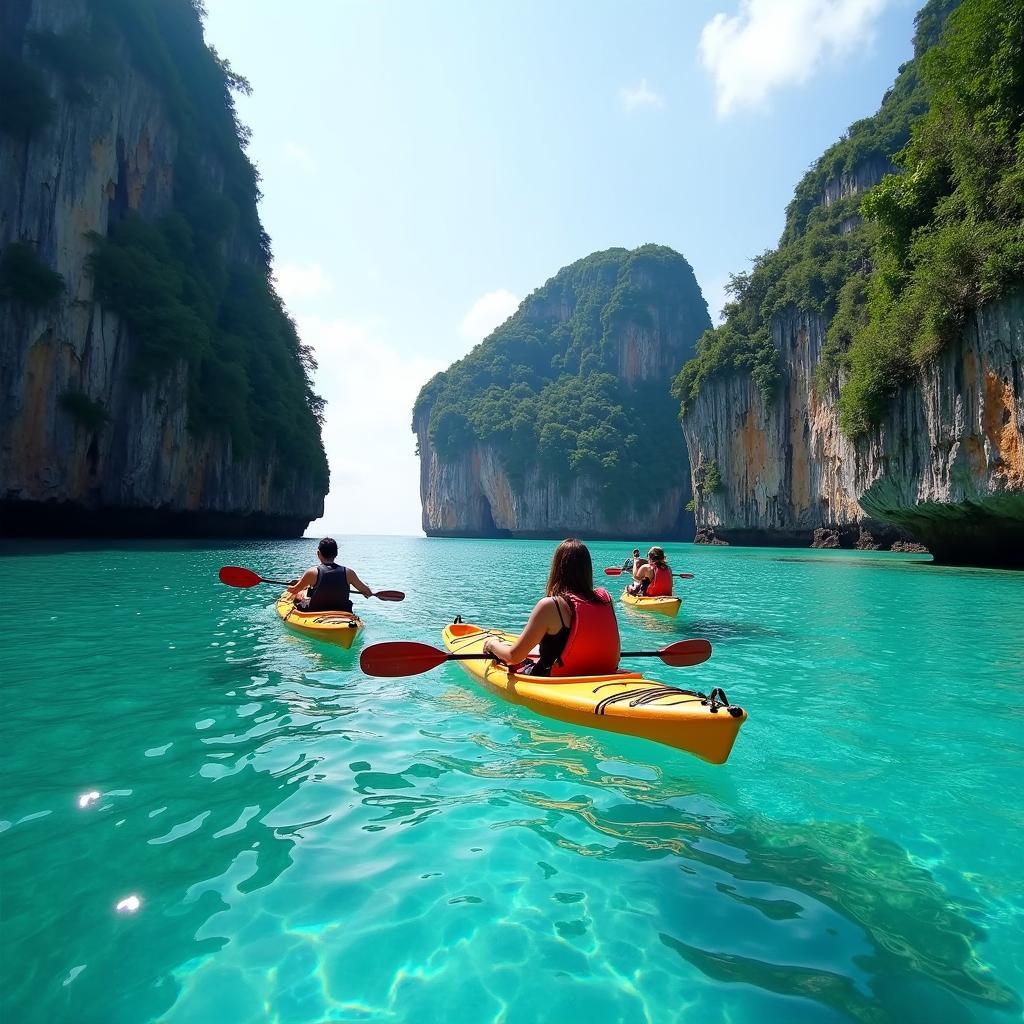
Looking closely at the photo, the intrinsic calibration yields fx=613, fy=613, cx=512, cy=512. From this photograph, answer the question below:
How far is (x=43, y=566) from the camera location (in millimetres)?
14883

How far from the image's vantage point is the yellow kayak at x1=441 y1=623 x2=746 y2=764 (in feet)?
12.2

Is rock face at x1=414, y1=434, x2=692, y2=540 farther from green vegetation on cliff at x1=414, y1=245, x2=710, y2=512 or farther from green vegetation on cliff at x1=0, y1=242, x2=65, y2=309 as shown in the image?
green vegetation on cliff at x1=0, y1=242, x2=65, y2=309

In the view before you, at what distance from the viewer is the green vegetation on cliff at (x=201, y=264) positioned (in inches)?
1036

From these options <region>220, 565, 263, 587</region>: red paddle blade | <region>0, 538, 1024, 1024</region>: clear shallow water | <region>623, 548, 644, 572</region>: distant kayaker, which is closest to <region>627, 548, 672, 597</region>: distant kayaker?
<region>623, 548, 644, 572</region>: distant kayaker

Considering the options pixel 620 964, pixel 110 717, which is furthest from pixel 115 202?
pixel 620 964

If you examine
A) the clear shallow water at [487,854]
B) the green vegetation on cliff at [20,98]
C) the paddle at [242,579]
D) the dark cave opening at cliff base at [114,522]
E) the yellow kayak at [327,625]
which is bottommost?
the clear shallow water at [487,854]

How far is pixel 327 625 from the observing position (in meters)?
7.57

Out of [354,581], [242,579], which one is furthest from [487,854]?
[242,579]

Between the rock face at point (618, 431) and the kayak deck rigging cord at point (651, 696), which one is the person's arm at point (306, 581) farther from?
the rock face at point (618, 431)

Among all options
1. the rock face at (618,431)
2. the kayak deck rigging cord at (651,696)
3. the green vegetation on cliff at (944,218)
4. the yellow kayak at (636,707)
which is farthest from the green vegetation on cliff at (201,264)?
the rock face at (618,431)

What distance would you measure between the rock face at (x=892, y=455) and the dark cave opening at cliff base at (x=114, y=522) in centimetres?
3230

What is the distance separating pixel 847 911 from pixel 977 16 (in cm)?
2722

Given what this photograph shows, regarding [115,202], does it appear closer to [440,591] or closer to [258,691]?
[440,591]

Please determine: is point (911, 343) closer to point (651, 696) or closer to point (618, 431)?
point (651, 696)
